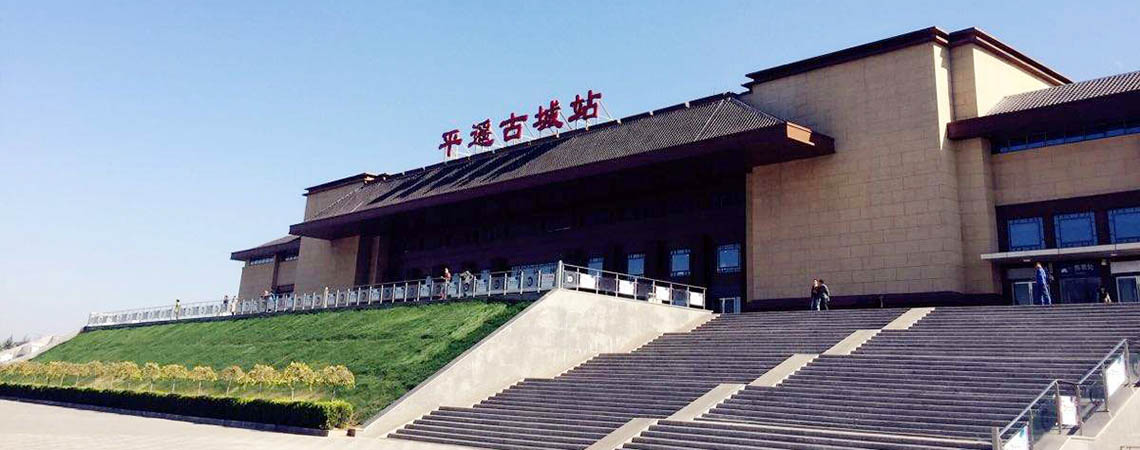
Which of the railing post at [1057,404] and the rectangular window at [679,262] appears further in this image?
the rectangular window at [679,262]

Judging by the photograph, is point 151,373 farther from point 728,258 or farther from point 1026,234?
point 1026,234

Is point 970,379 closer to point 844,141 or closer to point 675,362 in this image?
point 675,362

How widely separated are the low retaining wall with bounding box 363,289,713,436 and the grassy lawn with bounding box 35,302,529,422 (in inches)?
22.8

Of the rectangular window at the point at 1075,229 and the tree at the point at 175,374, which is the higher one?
the rectangular window at the point at 1075,229

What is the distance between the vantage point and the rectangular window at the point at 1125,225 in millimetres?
22406

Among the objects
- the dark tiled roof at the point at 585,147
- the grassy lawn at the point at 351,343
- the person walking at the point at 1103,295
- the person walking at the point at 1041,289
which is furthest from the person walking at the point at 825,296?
the grassy lawn at the point at 351,343

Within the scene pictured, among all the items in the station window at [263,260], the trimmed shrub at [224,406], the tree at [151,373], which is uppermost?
the station window at [263,260]

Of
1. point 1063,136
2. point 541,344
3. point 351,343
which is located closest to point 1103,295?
point 1063,136

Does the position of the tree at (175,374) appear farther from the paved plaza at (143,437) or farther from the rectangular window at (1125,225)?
the rectangular window at (1125,225)

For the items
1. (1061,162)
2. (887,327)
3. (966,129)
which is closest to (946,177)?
(966,129)

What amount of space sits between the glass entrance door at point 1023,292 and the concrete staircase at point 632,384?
15.0ft

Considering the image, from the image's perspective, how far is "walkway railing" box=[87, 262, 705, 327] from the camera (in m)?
24.2

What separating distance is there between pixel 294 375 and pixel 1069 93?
2334 cm

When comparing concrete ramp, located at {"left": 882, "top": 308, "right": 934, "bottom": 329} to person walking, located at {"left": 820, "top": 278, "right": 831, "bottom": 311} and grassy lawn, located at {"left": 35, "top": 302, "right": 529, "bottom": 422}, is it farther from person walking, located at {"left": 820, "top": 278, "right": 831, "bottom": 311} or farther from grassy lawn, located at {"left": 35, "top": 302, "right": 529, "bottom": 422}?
grassy lawn, located at {"left": 35, "top": 302, "right": 529, "bottom": 422}
